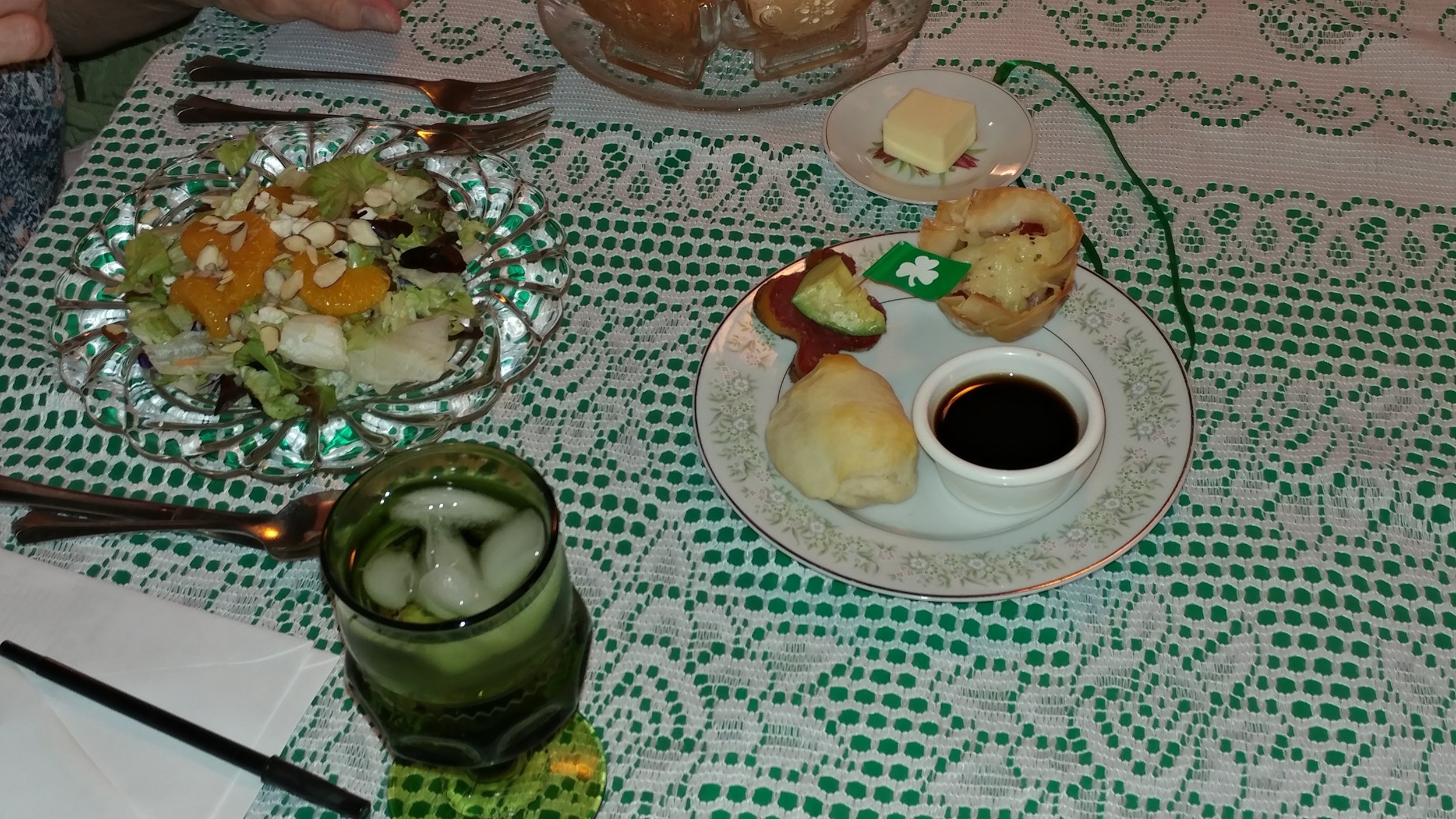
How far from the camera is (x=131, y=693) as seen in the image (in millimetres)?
880

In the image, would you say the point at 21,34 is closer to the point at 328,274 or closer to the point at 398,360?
the point at 328,274

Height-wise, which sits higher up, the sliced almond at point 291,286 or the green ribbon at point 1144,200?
the sliced almond at point 291,286

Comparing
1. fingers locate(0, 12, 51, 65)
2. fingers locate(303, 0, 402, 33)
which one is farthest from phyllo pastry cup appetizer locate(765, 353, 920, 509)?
fingers locate(0, 12, 51, 65)

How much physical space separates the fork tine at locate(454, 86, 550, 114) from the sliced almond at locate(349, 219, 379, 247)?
0.34 m

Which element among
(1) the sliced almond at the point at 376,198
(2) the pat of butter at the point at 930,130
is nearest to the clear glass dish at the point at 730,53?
(2) the pat of butter at the point at 930,130

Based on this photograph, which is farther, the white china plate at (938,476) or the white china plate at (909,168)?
the white china plate at (909,168)

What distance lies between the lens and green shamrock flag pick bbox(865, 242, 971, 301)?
3.55 ft

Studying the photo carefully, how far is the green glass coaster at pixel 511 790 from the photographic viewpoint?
831 mm

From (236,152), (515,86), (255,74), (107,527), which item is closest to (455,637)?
(107,527)

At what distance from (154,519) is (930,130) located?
871 mm

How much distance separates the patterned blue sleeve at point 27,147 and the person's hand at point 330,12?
0.25 metres

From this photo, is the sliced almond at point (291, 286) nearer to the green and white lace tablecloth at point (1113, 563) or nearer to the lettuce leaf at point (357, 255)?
the lettuce leaf at point (357, 255)

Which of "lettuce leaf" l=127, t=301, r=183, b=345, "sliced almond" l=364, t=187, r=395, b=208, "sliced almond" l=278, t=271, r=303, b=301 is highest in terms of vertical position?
"sliced almond" l=364, t=187, r=395, b=208

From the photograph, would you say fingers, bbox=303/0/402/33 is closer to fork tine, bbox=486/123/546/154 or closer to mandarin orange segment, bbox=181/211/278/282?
fork tine, bbox=486/123/546/154
